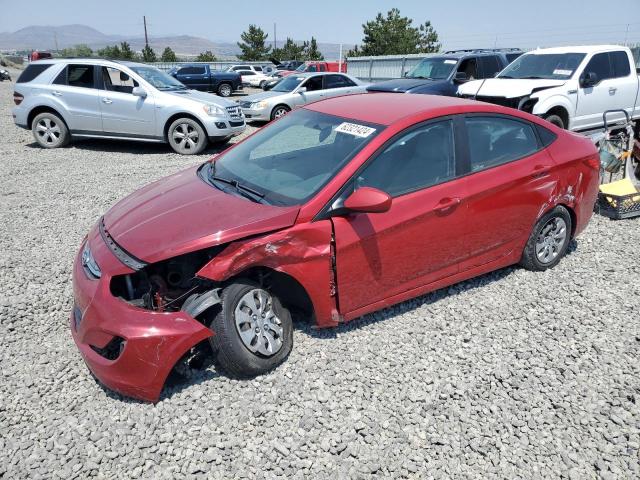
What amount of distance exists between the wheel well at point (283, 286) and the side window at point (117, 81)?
777 centimetres

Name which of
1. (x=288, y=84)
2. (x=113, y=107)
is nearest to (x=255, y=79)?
(x=288, y=84)

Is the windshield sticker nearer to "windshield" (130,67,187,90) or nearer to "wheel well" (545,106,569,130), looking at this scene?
"wheel well" (545,106,569,130)

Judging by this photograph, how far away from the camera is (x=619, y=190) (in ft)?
19.7

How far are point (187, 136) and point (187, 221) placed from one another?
23.3 ft

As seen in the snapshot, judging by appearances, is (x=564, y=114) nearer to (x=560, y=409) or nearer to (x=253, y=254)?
(x=560, y=409)

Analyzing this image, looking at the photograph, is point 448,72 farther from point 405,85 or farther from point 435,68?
point 405,85

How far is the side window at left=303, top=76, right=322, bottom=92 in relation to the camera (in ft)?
46.3

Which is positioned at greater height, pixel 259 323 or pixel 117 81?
pixel 117 81

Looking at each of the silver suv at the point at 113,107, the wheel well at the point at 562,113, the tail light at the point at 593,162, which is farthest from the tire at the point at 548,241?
the silver suv at the point at 113,107

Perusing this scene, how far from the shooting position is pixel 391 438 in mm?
2633

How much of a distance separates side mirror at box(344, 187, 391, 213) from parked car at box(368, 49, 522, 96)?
28.4 feet

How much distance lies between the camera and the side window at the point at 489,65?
477 inches

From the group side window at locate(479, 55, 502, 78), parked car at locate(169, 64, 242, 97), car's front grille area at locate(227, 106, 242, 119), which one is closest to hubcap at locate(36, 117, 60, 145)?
car's front grille area at locate(227, 106, 242, 119)

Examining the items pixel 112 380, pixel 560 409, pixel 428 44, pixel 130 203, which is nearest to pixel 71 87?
pixel 130 203
